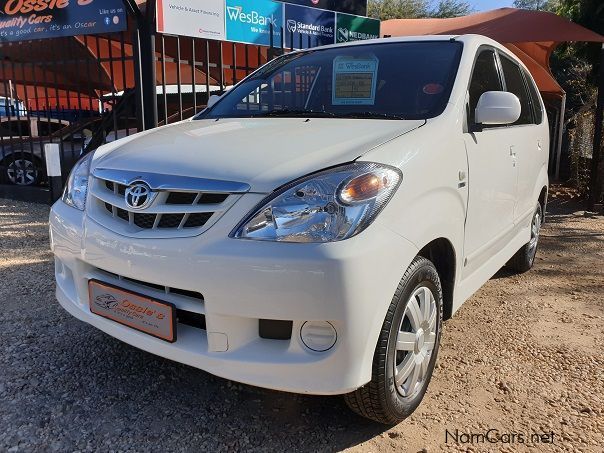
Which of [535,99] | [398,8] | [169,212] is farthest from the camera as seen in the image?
[398,8]

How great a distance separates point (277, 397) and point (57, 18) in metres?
5.82

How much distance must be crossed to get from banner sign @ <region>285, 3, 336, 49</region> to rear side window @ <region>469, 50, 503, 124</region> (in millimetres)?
4592

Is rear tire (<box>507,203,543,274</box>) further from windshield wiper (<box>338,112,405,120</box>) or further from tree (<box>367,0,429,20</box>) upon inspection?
tree (<box>367,0,429,20</box>)

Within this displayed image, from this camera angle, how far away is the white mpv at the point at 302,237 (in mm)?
2023

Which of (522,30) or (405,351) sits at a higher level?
(522,30)

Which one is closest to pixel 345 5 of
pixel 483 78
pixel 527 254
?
pixel 527 254

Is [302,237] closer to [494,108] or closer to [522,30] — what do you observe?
[494,108]

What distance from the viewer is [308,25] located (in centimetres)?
797

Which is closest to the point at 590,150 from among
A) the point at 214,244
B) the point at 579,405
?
the point at 579,405

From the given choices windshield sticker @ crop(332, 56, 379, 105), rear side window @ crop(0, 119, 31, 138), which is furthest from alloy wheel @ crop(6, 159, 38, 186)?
windshield sticker @ crop(332, 56, 379, 105)

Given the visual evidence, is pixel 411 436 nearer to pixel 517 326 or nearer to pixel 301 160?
pixel 301 160

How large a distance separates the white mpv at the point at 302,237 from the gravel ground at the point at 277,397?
11.4 inches

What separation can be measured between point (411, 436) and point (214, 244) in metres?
1.20

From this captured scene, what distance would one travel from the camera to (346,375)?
2.04 meters
